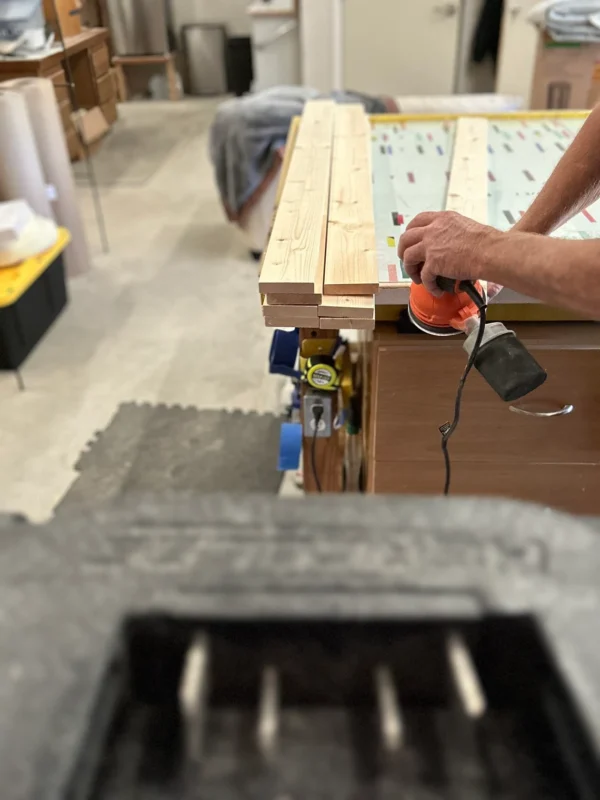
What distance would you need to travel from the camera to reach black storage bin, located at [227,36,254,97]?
574cm

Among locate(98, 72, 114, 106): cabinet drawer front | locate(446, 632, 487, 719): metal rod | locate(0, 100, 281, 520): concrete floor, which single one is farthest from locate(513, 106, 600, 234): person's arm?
locate(98, 72, 114, 106): cabinet drawer front

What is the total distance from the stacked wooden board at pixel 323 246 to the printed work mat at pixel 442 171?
0.04 m

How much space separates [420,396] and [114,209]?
10.7 feet

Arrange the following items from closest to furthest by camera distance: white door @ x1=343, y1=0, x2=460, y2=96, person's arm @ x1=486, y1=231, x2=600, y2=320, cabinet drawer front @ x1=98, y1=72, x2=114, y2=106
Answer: person's arm @ x1=486, y1=231, x2=600, y2=320
cabinet drawer front @ x1=98, y1=72, x2=114, y2=106
white door @ x1=343, y1=0, x2=460, y2=96

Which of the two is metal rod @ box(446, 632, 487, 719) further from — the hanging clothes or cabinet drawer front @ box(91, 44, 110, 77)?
the hanging clothes

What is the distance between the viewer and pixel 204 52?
5.67 meters

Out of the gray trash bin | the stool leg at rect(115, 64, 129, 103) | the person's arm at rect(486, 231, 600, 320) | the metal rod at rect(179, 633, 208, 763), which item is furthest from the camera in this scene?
the gray trash bin

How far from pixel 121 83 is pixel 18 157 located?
1.71ft

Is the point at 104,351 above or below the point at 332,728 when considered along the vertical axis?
below

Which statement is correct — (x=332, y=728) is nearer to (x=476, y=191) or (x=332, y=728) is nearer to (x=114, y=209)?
(x=476, y=191)

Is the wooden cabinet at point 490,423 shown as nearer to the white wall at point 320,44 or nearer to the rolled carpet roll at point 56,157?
the rolled carpet roll at point 56,157

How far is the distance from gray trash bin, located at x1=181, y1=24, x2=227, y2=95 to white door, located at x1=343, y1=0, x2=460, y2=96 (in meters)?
1.48

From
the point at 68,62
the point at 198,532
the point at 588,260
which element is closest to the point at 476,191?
the point at 588,260

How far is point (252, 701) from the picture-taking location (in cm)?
41
